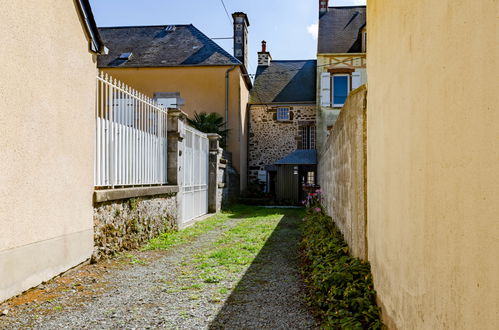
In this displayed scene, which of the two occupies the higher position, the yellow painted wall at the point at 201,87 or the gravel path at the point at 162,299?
the yellow painted wall at the point at 201,87

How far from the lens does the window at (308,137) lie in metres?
23.2

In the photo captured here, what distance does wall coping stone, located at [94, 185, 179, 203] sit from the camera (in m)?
6.19

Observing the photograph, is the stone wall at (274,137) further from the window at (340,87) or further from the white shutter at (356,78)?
the white shutter at (356,78)

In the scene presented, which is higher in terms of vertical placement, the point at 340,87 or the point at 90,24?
the point at 340,87

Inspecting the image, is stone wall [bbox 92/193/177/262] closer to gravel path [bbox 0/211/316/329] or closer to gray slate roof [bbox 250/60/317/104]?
gravel path [bbox 0/211/316/329]

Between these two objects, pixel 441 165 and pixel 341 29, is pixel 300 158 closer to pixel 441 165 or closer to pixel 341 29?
pixel 341 29

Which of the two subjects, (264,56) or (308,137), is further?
(264,56)

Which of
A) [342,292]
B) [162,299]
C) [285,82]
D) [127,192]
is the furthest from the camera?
[285,82]

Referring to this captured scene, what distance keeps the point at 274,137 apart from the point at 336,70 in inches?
177

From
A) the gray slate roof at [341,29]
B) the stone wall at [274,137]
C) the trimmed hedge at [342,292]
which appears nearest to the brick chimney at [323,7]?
the gray slate roof at [341,29]

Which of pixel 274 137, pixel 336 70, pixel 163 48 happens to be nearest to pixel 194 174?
pixel 163 48

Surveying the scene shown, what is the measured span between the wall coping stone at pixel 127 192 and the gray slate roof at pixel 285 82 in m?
15.6

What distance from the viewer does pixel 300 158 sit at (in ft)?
71.1

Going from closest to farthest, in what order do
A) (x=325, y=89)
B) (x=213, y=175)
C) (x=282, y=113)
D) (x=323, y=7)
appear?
(x=213, y=175)
(x=325, y=89)
(x=282, y=113)
(x=323, y=7)
